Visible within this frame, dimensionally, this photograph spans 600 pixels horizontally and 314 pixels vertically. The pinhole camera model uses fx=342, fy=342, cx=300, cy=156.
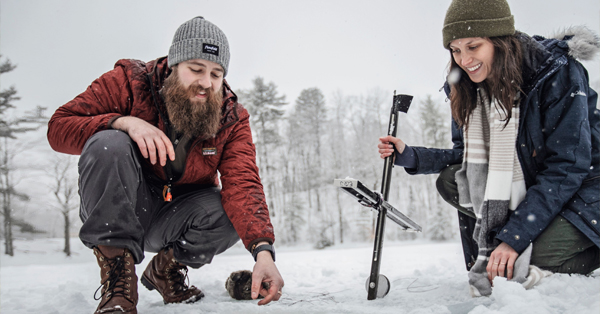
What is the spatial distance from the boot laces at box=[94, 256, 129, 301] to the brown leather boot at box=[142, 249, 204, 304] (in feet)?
2.09

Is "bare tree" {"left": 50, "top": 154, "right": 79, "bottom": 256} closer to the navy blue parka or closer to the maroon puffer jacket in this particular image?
the maroon puffer jacket

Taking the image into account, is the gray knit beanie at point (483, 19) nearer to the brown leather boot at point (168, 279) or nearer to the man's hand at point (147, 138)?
the man's hand at point (147, 138)

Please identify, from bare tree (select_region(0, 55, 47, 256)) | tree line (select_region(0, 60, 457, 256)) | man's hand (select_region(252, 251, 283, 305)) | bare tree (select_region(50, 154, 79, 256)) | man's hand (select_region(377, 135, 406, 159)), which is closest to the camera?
man's hand (select_region(252, 251, 283, 305))

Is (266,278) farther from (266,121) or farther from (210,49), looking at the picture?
(266,121)

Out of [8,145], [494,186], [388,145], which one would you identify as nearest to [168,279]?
[388,145]

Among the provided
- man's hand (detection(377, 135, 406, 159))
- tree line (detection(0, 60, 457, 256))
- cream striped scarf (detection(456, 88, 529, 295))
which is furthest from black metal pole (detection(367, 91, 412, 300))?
tree line (detection(0, 60, 457, 256))

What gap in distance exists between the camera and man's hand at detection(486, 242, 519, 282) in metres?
1.59

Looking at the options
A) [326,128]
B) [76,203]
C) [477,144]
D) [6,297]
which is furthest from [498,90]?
[326,128]

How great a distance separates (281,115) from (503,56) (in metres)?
21.9

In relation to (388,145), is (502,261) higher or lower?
lower

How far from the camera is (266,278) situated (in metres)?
1.49

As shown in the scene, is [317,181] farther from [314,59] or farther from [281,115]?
[314,59]

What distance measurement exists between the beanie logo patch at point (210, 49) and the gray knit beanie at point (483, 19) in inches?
55.8

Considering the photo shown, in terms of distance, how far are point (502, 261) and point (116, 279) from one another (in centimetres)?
174
